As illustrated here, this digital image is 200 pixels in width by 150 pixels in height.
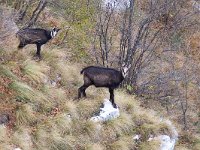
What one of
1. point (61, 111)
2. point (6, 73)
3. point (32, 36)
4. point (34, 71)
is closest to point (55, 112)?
point (61, 111)

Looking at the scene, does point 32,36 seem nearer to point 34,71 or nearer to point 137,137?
point 34,71

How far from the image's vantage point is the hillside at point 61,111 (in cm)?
938

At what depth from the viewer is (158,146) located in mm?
10672

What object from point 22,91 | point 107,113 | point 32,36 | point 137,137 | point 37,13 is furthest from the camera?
point 37,13

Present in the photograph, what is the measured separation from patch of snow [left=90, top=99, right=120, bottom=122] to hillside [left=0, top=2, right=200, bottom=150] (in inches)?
3.5

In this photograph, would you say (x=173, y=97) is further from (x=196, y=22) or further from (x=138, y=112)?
(x=196, y=22)

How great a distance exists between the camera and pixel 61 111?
10.2m

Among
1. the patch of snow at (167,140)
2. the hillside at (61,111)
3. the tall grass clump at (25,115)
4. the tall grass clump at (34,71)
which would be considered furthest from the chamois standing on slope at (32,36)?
the patch of snow at (167,140)

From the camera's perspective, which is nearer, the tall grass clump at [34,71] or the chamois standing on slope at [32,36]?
the tall grass clump at [34,71]

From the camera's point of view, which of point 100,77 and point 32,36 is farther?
point 32,36

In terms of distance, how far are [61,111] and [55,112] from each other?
0.15 metres

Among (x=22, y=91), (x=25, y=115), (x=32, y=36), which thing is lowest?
(x=25, y=115)

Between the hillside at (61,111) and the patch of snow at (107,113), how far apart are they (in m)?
0.09

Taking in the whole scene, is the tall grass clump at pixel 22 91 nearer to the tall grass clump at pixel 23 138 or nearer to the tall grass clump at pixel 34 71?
the tall grass clump at pixel 34 71
